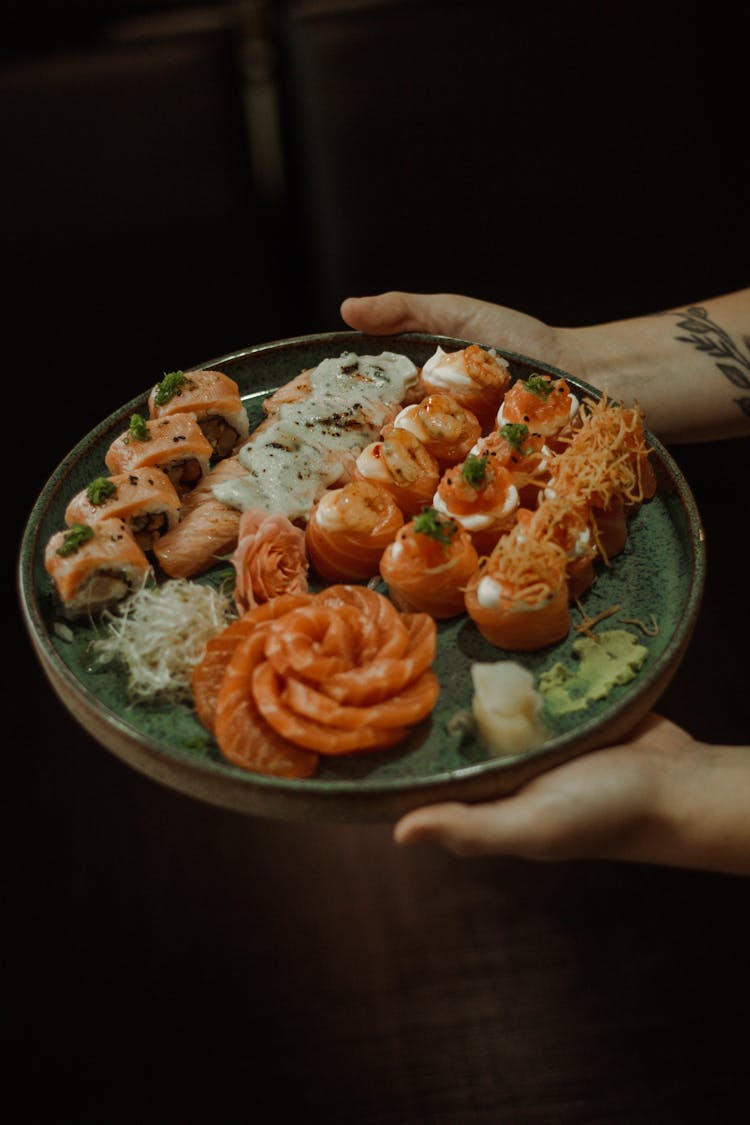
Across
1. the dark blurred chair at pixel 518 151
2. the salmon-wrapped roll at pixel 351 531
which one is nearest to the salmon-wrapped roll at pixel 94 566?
the salmon-wrapped roll at pixel 351 531

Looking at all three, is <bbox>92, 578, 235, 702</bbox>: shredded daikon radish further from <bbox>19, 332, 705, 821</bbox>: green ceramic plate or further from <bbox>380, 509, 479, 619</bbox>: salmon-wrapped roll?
<bbox>380, 509, 479, 619</bbox>: salmon-wrapped roll

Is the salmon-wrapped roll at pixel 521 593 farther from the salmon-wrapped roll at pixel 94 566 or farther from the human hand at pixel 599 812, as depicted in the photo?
the salmon-wrapped roll at pixel 94 566

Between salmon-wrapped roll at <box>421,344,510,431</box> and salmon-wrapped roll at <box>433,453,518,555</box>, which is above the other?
salmon-wrapped roll at <box>421,344,510,431</box>

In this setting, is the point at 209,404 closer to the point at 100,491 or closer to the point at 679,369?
the point at 100,491

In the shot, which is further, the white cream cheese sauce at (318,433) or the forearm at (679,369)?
the forearm at (679,369)

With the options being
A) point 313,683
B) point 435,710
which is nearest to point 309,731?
point 313,683

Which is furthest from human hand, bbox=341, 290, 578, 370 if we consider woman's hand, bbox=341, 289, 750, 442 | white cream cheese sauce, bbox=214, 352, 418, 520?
white cream cheese sauce, bbox=214, 352, 418, 520
